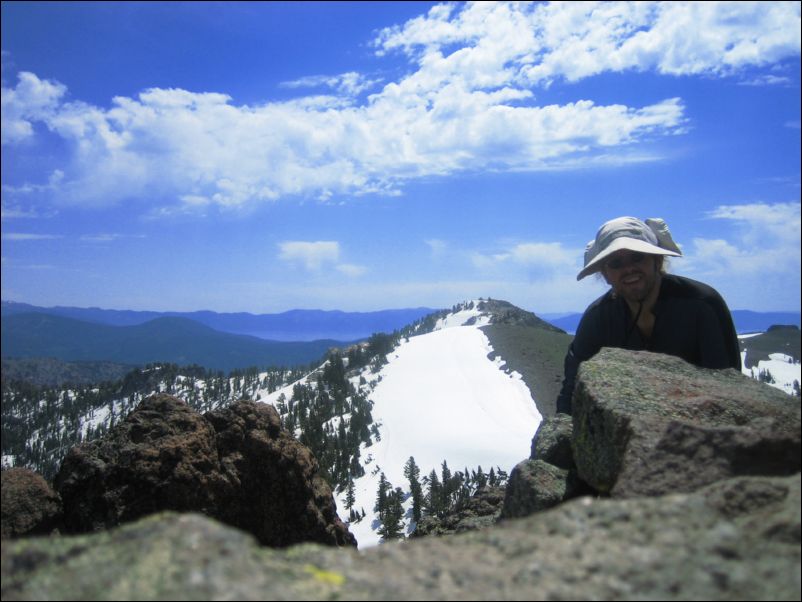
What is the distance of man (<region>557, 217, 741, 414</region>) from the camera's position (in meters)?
7.19

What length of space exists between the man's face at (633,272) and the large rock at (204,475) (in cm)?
596

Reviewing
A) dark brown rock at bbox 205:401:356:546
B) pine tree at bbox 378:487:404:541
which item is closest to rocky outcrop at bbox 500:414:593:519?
dark brown rock at bbox 205:401:356:546

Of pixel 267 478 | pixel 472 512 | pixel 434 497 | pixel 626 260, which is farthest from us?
pixel 434 497

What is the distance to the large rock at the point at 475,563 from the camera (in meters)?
2.80

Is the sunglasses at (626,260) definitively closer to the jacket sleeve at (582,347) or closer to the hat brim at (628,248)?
the hat brim at (628,248)

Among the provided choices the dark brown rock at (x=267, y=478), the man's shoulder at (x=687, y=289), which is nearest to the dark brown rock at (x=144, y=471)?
the dark brown rock at (x=267, y=478)

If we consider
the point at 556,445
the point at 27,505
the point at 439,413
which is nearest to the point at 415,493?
the point at 439,413

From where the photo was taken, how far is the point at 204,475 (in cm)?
845

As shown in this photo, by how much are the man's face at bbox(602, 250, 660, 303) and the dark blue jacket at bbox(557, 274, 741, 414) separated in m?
0.28

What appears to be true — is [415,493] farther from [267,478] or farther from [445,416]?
[267,478]

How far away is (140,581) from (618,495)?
10.8 feet

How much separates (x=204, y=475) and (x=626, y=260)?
256 inches

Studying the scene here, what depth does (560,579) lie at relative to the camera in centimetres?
293

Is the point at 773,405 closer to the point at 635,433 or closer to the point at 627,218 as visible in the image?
the point at 635,433
